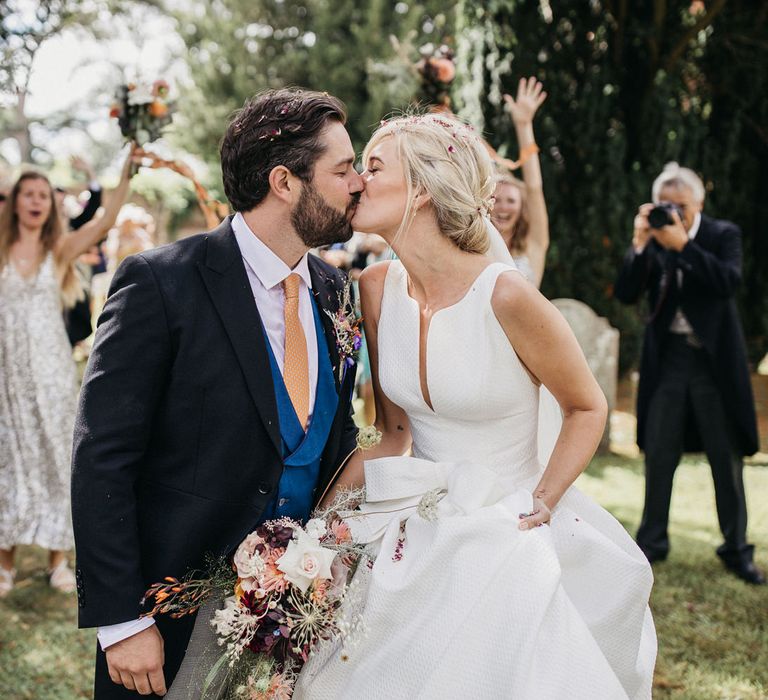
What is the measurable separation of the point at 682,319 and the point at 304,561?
386cm

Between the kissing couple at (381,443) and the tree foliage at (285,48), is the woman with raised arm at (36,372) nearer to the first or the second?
the kissing couple at (381,443)

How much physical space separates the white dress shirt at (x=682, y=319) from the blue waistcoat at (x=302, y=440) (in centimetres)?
339

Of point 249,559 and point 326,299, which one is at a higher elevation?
point 326,299

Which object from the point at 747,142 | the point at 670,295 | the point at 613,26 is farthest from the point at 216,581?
the point at 747,142

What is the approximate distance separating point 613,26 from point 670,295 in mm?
6298

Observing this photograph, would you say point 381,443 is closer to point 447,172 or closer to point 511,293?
point 511,293

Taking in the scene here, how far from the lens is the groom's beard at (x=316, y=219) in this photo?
7.69ft

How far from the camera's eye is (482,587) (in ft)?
6.84

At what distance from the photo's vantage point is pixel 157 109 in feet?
14.8

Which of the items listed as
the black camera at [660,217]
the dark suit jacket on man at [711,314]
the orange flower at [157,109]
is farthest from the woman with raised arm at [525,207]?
the orange flower at [157,109]

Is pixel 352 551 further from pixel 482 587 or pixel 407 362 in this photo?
pixel 407 362

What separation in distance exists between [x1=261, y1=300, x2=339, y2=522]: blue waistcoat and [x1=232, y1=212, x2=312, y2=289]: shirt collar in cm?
18

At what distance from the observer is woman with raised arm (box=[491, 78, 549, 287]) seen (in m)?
4.93

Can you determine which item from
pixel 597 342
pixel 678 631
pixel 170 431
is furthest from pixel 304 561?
pixel 597 342
